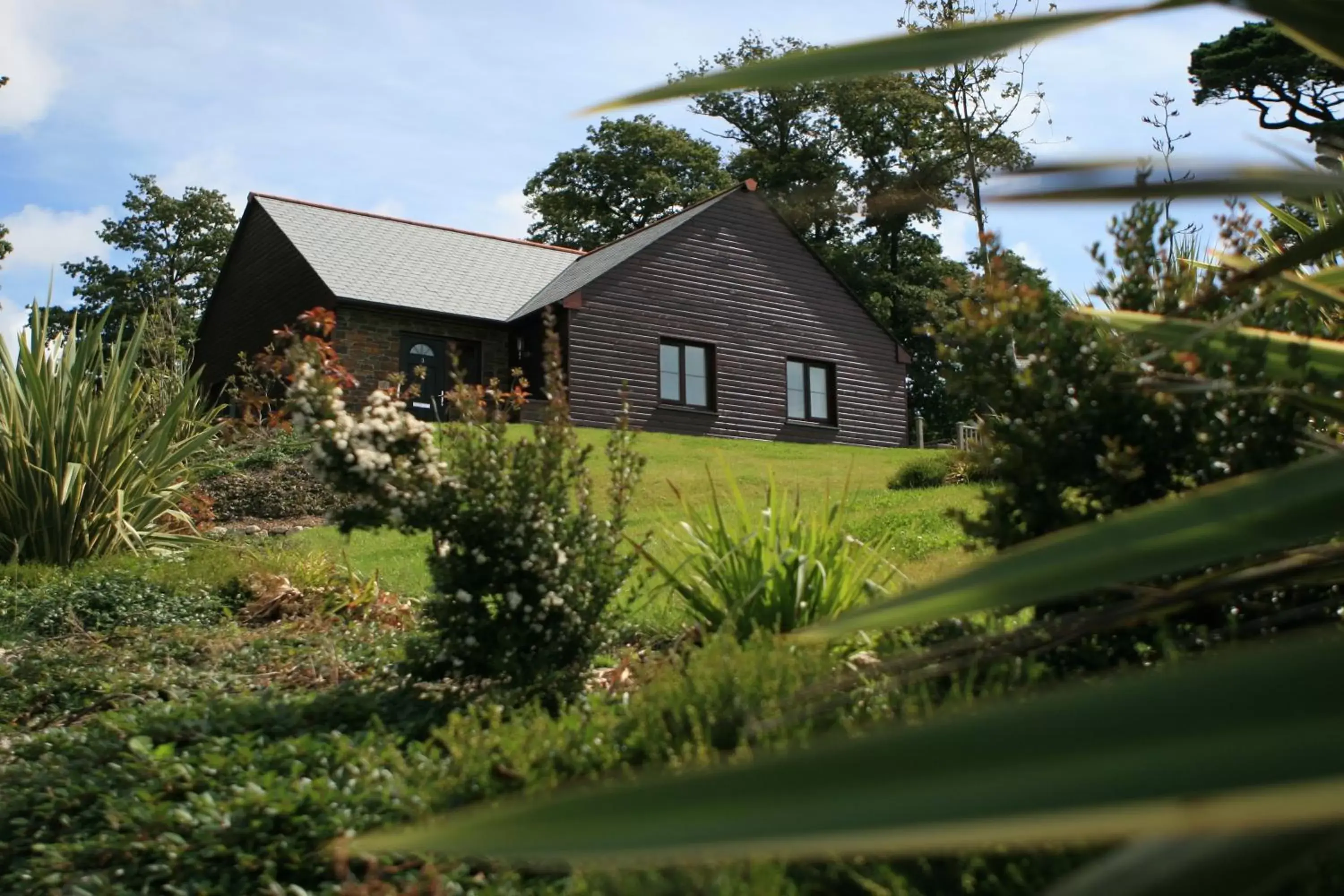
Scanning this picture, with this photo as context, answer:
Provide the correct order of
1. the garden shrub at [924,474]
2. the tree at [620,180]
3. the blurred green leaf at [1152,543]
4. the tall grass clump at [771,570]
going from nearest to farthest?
1. the blurred green leaf at [1152,543]
2. the tall grass clump at [771,570]
3. the garden shrub at [924,474]
4. the tree at [620,180]

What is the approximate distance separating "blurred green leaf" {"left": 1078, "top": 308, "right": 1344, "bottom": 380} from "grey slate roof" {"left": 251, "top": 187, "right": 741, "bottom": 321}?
71.3ft

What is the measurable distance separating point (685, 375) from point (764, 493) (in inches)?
Result: 583

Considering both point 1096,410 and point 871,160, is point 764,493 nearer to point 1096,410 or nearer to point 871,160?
point 1096,410

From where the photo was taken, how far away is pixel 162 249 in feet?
161

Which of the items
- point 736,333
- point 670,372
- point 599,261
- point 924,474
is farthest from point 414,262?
point 924,474

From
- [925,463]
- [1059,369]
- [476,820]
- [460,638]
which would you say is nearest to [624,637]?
[460,638]

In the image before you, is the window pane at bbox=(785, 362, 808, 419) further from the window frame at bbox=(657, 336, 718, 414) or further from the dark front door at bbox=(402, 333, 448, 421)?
the dark front door at bbox=(402, 333, 448, 421)

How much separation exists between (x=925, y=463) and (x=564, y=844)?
610 inches

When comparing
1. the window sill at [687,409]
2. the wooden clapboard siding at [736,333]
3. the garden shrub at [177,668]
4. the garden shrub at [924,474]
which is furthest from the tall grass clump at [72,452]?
the window sill at [687,409]

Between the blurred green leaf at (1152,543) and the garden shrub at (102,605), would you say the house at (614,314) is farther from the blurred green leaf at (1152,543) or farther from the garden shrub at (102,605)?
the blurred green leaf at (1152,543)

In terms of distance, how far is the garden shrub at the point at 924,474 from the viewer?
50.3ft

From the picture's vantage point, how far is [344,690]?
464 centimetres

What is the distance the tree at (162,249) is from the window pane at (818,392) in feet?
94.7

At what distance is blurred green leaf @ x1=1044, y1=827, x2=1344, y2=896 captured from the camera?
64cm
